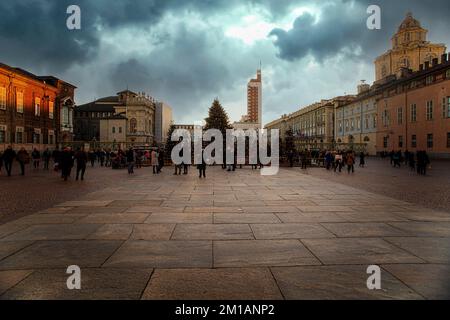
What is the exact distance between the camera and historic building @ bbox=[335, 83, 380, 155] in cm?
6069

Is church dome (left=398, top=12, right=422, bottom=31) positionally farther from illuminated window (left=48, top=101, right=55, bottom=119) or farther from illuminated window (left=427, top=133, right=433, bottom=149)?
illuminated window (left=48, top=101, right=55, bottom=119)

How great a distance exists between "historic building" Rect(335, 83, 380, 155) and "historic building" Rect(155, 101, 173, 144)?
4046cm

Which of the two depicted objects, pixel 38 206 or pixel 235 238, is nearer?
pixel 235 238

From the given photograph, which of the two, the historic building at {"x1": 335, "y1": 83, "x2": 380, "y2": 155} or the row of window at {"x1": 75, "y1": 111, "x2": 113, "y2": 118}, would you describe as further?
the row of window at {"x1": 75, "y1": 111, "x2": 113, "y2": 118}

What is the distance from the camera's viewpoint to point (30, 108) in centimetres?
3956

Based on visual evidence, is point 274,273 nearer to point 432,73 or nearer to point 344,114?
point 432,73

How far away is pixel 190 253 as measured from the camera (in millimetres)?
4785

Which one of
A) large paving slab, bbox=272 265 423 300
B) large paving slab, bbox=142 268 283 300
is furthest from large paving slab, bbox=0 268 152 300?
large paving slab, bbox=272 265 423 300

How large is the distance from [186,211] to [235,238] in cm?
280

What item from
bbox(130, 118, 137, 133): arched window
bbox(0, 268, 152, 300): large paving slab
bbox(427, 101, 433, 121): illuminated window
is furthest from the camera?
bbox(130, 118, 137, 133): arched window

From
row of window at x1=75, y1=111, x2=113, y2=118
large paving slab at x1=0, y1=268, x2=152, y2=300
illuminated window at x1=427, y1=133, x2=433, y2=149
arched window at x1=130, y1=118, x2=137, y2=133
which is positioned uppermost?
row of window at x1=75, y1=111, x2=113, y2=118

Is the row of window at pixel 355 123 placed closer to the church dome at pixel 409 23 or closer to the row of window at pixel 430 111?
the row of window at pixel 430 111
